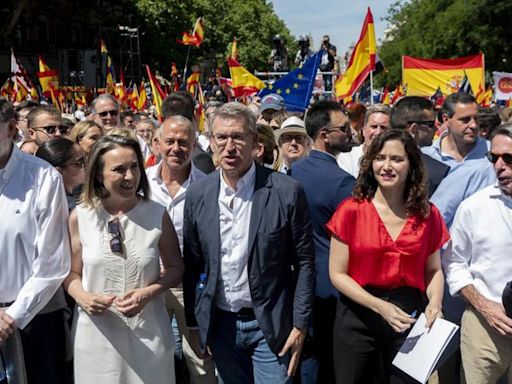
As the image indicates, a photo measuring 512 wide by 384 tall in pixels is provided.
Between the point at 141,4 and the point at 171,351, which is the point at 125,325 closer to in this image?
the point at 171,351

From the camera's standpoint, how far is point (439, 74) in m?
14.1

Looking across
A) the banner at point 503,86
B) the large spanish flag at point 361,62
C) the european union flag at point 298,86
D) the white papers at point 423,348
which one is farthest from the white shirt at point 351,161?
the banner at point 503,86

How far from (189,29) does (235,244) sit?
4345 cm

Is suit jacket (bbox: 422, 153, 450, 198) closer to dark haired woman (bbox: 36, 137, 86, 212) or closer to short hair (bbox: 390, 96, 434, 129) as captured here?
short hair (bbox: 390, 96, 434, 129)

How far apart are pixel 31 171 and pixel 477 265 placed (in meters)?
2.37

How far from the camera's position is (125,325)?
3412mm

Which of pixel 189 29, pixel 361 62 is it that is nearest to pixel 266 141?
pixel 361 62

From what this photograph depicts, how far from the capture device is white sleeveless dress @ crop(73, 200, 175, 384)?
3.39 metres

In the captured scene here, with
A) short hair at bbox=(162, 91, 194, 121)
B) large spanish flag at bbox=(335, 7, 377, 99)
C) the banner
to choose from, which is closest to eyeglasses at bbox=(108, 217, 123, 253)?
short hair at bbox=(162, 91, 194, 121)

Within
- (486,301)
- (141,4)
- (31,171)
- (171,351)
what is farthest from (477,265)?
(141,4)

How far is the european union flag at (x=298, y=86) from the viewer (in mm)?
8945

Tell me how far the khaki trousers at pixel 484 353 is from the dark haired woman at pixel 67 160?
249 cm

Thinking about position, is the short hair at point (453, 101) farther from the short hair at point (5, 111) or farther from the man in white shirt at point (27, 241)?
the short hair at point (5, 111)

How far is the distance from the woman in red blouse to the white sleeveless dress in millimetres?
983
